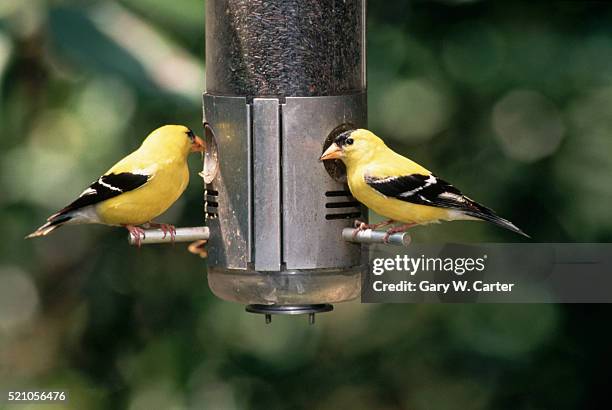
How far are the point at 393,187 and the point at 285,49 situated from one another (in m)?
0.58

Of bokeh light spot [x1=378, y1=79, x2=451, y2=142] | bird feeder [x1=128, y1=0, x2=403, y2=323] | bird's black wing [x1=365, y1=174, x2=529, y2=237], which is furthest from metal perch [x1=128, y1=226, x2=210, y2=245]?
bokeh light spot [x1=378, y1=79, x2=451, y2=142]

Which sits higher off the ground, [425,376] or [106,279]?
[106,279]

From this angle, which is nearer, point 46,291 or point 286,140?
point 286,140

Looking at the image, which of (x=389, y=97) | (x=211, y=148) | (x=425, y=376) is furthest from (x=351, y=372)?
(x=211, y=148)

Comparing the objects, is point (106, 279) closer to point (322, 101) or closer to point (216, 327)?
point (216, 327)

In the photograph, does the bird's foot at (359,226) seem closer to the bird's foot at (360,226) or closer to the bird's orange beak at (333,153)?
the bird's foot at (360,226)

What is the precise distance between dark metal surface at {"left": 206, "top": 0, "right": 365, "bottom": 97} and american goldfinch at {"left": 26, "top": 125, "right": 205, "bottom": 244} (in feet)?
0.83

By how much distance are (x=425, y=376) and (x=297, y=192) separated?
8.54ft

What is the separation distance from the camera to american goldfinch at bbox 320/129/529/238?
18.8 feet

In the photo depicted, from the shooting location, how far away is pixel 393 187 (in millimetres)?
5773

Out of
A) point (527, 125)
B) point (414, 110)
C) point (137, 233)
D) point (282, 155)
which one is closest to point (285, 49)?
point (282, 155)

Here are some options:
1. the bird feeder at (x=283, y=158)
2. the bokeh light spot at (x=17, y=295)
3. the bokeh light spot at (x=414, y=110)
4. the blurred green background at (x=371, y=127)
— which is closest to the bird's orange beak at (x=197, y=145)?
A: the bird feeder at (x=283, y=158)

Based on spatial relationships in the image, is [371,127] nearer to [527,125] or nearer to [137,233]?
[527,125]

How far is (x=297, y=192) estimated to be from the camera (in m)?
5.75
